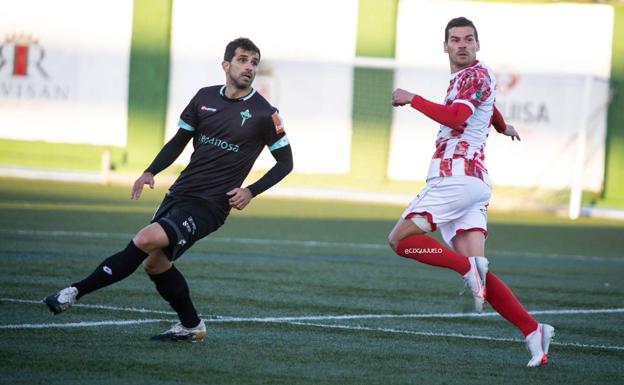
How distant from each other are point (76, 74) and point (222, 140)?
2126 cm

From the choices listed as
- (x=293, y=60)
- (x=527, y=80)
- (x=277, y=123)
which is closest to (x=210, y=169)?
(x=277, y=123)

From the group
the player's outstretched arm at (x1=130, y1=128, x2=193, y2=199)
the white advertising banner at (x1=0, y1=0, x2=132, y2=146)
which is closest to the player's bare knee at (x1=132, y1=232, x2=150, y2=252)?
the player's outstretched arm at (x1=130, y1=128, x2=193, y2=199)

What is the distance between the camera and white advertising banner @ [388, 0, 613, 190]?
26125mm

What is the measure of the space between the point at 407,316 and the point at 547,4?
1806 cm

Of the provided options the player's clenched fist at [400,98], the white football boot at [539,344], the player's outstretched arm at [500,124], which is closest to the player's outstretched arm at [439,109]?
the player's clenched fist at [400,98]

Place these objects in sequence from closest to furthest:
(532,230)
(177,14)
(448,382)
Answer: (448,382), (532,230), (177,14)

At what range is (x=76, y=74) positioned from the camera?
28391mm

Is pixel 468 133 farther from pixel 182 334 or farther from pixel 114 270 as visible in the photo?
pixel 114 270

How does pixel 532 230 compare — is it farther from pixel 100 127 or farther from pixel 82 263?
pixel 100 127

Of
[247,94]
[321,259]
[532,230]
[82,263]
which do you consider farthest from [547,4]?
[247,94]

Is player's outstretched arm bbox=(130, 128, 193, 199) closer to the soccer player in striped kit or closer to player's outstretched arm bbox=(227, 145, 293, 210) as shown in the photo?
player's outstretched arm bbox=(227, 145, 293, 210)

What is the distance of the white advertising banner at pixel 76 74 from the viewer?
2828cm

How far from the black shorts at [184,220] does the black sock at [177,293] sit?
13 centimetres

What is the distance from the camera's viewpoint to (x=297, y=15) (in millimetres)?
27688
